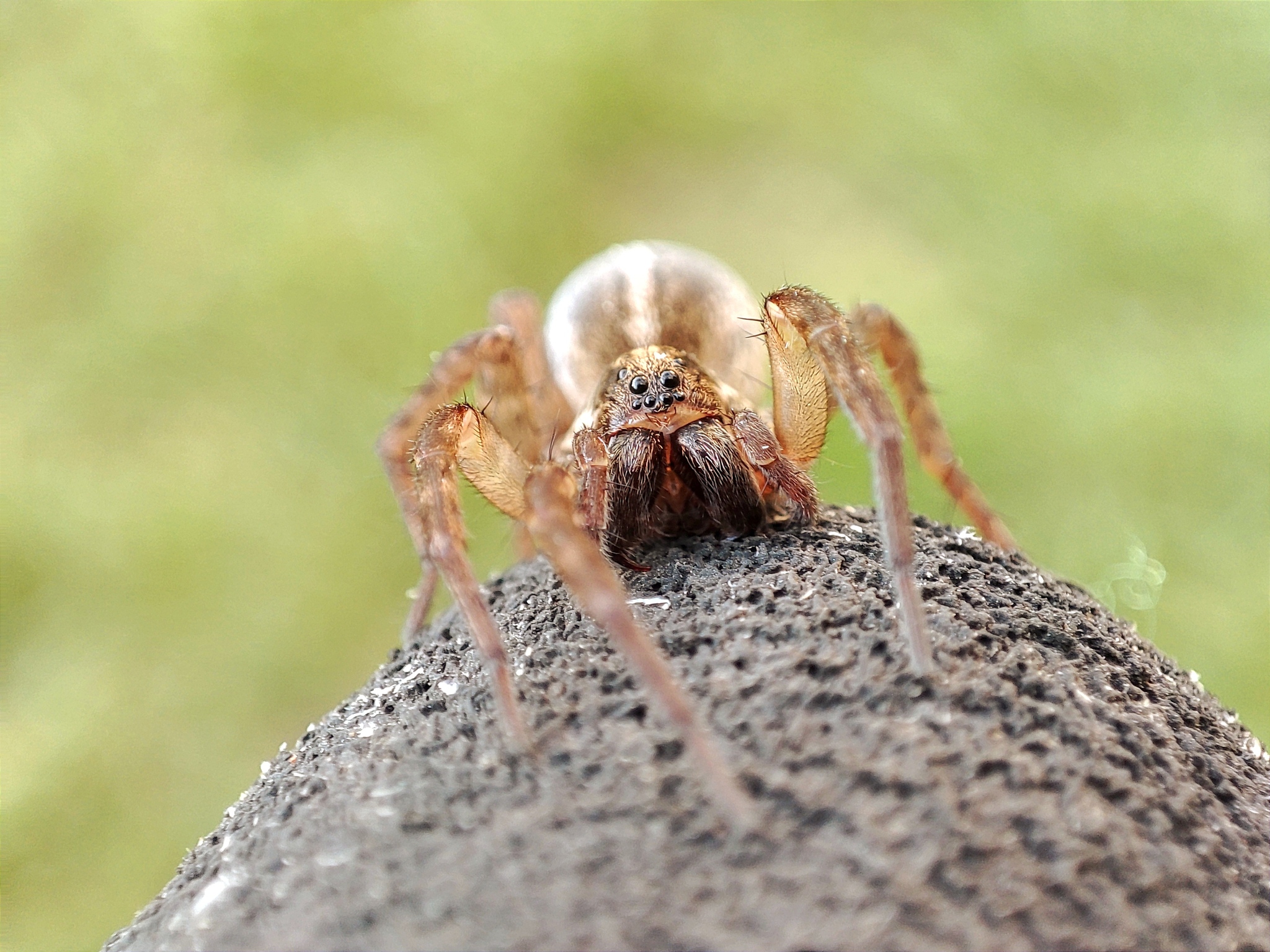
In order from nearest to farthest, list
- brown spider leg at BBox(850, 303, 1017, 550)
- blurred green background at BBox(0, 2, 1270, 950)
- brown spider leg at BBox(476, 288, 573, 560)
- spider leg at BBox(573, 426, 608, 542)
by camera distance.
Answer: spider leg at BBox(573, 426, 608, 542) → brown spider leg at BBox(850, 303, 1017, 550) → brown spider leg at BBox(476, 288, 573, 560) → blurred green background at BBox(0, 2, 1270, 950)

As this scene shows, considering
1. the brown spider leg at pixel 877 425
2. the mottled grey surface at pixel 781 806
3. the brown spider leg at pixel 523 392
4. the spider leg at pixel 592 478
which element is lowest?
the mottled grey surface at pixel 781 806

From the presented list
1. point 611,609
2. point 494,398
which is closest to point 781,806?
point 611,609

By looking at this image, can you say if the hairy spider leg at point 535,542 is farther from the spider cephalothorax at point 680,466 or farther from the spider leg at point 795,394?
the spider leg at point 795,394

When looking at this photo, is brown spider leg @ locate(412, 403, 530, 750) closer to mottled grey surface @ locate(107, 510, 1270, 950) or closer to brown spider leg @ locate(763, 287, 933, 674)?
mottled grey surface @ locate(107, 510, 1270, 950)

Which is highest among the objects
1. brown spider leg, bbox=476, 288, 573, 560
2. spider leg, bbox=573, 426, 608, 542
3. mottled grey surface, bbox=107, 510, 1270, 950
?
brown spider leg, bbox=476, 288, 573, 560

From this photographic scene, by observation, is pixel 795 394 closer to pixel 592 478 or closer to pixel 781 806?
pixel 592 478

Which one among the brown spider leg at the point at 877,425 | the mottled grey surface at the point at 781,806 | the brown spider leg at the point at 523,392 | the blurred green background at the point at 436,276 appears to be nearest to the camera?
the mottled grey surface at the point at 781,806

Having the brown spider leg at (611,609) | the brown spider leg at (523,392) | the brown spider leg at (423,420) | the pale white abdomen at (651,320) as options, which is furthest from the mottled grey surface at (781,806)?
the pale white abdomen at (651,320)

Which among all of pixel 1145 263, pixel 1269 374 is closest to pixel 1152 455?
pixel 1269 374

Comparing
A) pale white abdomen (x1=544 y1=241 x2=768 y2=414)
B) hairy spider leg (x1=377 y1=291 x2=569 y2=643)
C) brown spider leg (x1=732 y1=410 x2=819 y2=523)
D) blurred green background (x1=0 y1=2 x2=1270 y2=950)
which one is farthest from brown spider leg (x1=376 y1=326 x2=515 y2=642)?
blurred green background (x1=0 y1=2 x2=1270 y2=950)
